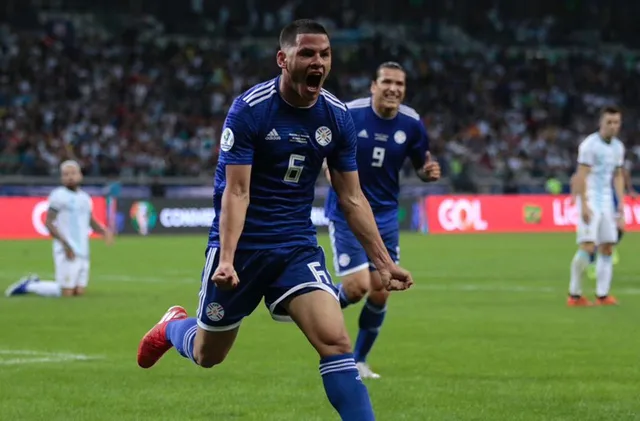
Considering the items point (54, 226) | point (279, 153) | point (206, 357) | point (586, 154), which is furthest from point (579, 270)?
point (279, 153)

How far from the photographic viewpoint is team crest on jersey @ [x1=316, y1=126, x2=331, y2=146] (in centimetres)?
704

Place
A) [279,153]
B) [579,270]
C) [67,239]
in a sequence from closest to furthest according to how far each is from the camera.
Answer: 1. [279,153]
2. [579,270]
3. [67,239]

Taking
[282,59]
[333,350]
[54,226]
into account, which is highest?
[282,59]

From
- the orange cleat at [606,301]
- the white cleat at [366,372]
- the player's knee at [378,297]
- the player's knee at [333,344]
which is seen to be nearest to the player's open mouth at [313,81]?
the player's knee at [333,344]

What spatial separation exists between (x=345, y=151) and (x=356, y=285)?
4013 millimetres

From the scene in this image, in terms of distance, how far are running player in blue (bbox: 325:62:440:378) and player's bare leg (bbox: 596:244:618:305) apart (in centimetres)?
608

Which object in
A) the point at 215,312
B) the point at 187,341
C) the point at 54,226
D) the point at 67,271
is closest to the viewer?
the point at 215,312

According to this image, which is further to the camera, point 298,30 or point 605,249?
Answer: point 605,249

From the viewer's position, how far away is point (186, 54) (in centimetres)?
4578

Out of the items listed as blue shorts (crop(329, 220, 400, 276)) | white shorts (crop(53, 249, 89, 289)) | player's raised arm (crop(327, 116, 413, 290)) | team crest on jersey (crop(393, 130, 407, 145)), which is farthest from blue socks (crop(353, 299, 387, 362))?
Answer: white shorts (crop(53, 249, 89, 289))

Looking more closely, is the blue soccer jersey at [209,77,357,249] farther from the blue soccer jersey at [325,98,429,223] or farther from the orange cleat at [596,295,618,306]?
the orange cleat at [596,295,618,306]

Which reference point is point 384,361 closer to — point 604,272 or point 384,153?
point 384,153

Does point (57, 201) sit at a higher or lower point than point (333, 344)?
lower

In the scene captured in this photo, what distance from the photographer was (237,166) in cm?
687
